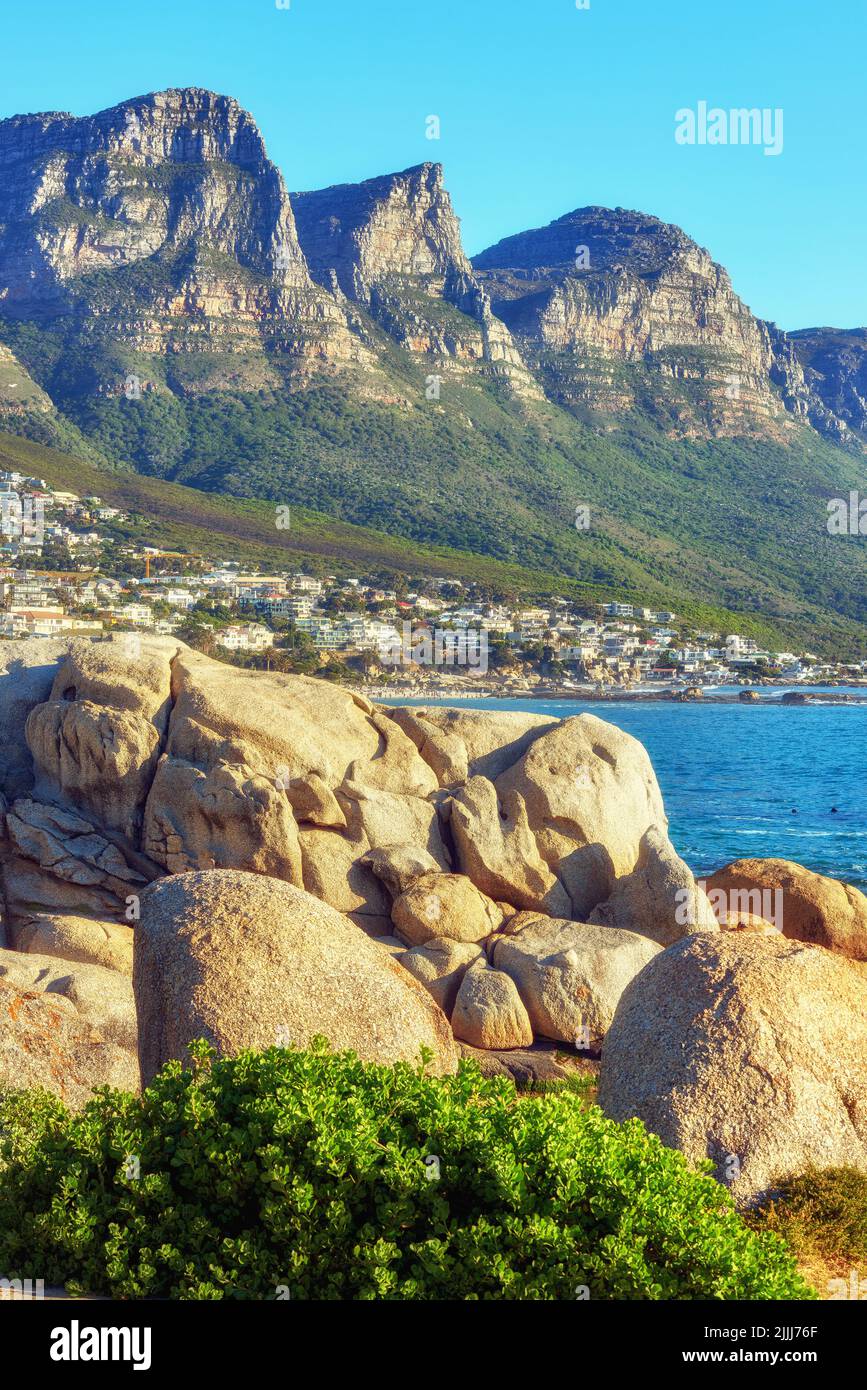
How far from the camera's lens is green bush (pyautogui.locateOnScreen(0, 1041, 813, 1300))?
296 inches

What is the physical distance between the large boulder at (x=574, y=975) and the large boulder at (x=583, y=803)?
273 centimetres

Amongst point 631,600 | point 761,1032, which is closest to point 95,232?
point 631,600

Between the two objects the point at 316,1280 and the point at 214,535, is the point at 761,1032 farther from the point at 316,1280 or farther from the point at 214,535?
the point at 214,535

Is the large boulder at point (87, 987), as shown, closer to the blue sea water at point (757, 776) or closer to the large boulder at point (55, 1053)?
the large boulder at point (55, 1053)

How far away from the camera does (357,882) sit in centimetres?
2008

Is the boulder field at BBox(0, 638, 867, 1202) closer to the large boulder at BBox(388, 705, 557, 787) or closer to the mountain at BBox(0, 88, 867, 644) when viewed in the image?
the large boulder at BBox(388, 705, 557, 787)

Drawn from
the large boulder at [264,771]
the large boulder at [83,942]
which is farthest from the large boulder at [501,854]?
the large boulder at [83,942]

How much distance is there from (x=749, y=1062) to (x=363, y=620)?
359ft

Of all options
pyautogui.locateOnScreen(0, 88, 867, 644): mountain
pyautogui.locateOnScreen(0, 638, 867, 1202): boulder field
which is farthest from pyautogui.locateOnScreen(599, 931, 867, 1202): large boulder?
pyautogui.locateOnScreen(0, 88, 867, 644): mountain

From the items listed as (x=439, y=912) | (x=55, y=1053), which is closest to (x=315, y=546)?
(x=439, y=912)

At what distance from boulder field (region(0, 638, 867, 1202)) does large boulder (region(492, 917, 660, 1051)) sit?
34 mm

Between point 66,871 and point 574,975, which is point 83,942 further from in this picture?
point 574,975

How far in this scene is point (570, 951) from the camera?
58.7ft
